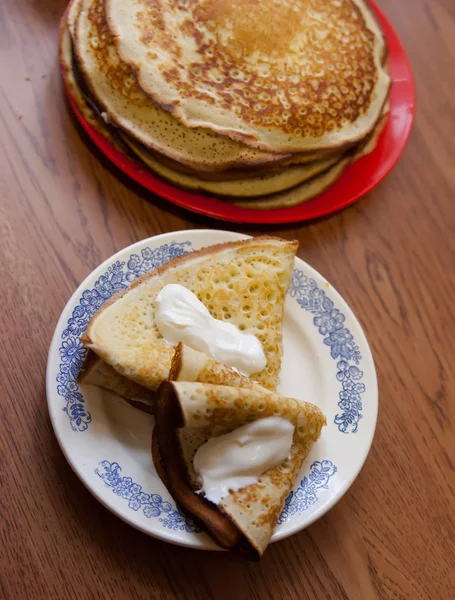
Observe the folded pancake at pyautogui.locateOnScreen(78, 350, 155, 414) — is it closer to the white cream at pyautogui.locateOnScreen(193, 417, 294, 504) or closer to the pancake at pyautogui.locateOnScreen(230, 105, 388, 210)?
the white cream at pyautogui.locateOnScreen(193, 417, 294, 504)

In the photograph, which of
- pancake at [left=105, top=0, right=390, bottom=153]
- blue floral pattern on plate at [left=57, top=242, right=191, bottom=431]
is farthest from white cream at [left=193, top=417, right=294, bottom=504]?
pancake at [left=105, top=0, right=390, bottom=153]

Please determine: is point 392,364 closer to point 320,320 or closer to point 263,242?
point 320,320

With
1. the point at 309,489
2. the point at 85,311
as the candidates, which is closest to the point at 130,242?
the point at 85,311

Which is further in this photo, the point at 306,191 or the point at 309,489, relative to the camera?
the point at 306,191

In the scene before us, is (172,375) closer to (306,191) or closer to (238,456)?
(238,456)

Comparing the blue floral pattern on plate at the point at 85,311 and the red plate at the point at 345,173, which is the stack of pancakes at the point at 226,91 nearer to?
the red plate at the point at 345,173

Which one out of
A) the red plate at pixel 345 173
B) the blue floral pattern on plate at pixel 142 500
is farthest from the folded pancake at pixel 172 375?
the red plate at pixel 345 173

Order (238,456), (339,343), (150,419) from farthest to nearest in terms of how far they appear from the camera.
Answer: (339,343), (150,419), (238,456)
